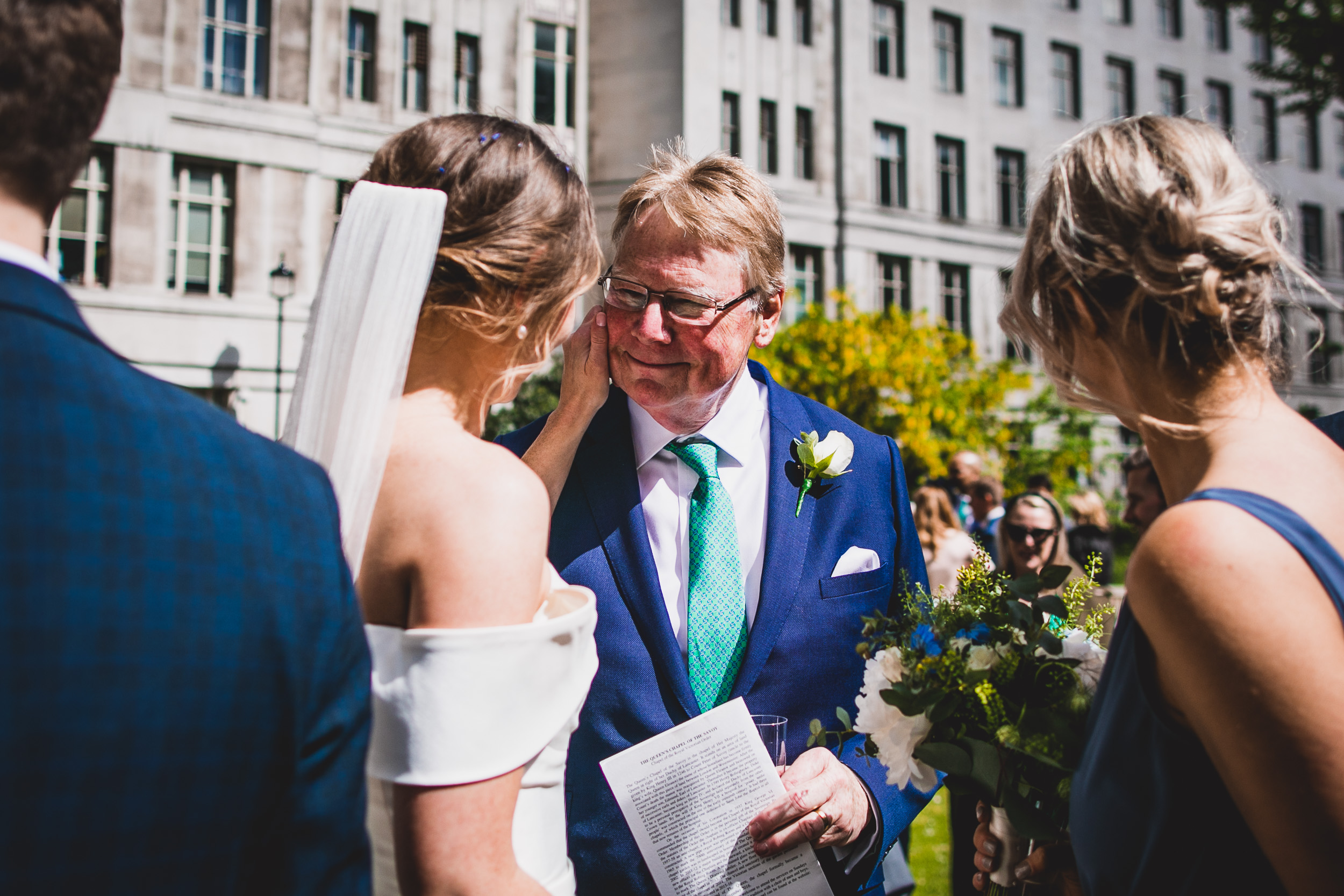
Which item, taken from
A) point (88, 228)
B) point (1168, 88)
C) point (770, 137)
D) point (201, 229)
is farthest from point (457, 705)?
point (1168, 88)

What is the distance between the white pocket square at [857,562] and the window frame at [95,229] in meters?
18.2

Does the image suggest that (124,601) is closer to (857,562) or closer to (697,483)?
(697,483)

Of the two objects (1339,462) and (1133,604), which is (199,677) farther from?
(1339,462)

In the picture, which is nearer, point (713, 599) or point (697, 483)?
point (713, 599)

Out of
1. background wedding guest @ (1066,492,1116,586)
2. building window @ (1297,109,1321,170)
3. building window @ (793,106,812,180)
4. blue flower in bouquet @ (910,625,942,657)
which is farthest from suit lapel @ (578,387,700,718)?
building window @ (1297,109,1321,170)

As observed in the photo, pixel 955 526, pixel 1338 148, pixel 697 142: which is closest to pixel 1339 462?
pixel 955 526

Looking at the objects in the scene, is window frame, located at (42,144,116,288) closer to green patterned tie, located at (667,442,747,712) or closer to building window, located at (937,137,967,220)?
green patterned tie, located at (667,442,747,712)

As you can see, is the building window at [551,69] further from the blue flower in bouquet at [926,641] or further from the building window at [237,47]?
the blue flower in bouquet at [926,641]

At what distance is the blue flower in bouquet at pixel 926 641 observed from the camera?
1934 millimetres

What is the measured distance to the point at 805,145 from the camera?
953 inches

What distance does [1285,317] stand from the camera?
5.35 feet

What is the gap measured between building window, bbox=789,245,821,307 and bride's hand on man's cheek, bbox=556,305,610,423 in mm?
21128

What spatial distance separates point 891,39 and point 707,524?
2612 centimetres

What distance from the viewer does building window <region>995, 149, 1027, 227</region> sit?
2672 centimetres
